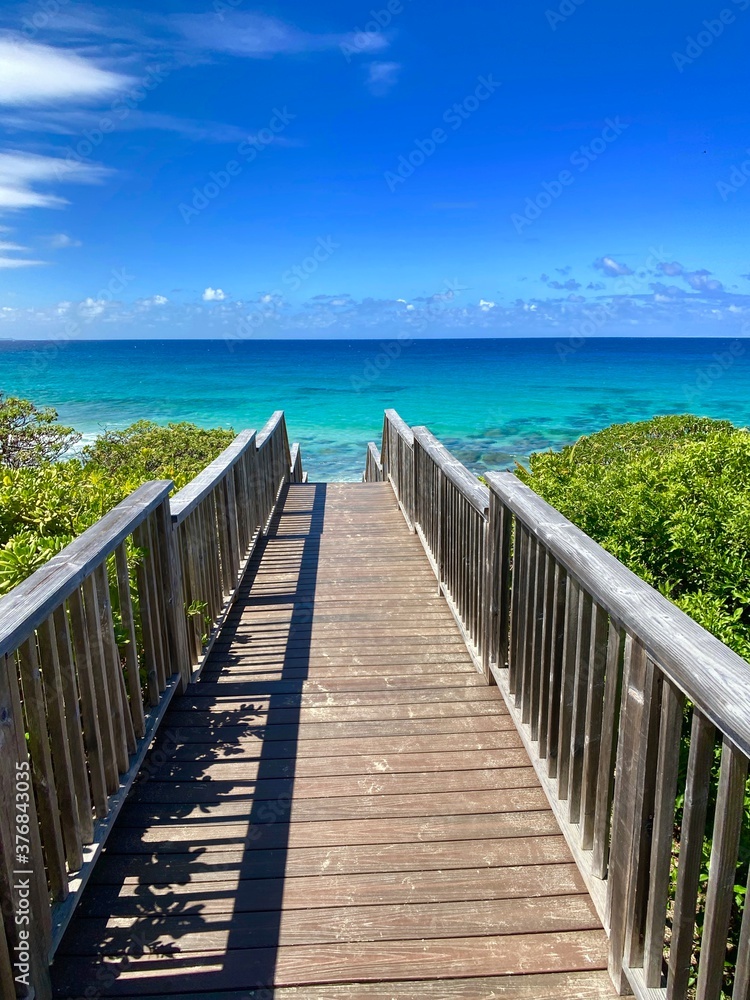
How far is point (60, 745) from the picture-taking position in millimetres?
2043

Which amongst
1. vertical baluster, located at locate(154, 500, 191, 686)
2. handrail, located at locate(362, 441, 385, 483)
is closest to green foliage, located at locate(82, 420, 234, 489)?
handrail, located at locate(362, 441, 385, 483)

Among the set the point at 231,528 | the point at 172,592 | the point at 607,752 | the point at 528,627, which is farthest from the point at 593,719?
the point at 231,528

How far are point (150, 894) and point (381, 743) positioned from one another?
118 centimetres

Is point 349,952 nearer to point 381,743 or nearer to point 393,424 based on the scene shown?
point 381,743

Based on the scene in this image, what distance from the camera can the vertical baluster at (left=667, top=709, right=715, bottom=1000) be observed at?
1428 millimetres

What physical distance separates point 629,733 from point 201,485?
9.39 feet

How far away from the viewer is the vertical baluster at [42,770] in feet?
6.16

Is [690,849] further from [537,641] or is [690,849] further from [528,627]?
[528,627]

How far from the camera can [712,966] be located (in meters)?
1.43

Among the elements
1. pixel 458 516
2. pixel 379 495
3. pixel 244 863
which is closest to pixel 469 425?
pixel 379 495

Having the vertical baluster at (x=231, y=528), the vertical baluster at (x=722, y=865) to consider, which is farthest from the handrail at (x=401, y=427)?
the vertical baluster at (x=722, y=865)

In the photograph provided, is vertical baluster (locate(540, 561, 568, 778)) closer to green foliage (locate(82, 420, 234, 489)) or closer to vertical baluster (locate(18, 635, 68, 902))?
vertical baluster (locate(18, 635, 68, 902))

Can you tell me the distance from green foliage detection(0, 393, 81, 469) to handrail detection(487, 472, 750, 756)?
8916mm

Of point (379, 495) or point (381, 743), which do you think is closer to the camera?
point (381, 743)
